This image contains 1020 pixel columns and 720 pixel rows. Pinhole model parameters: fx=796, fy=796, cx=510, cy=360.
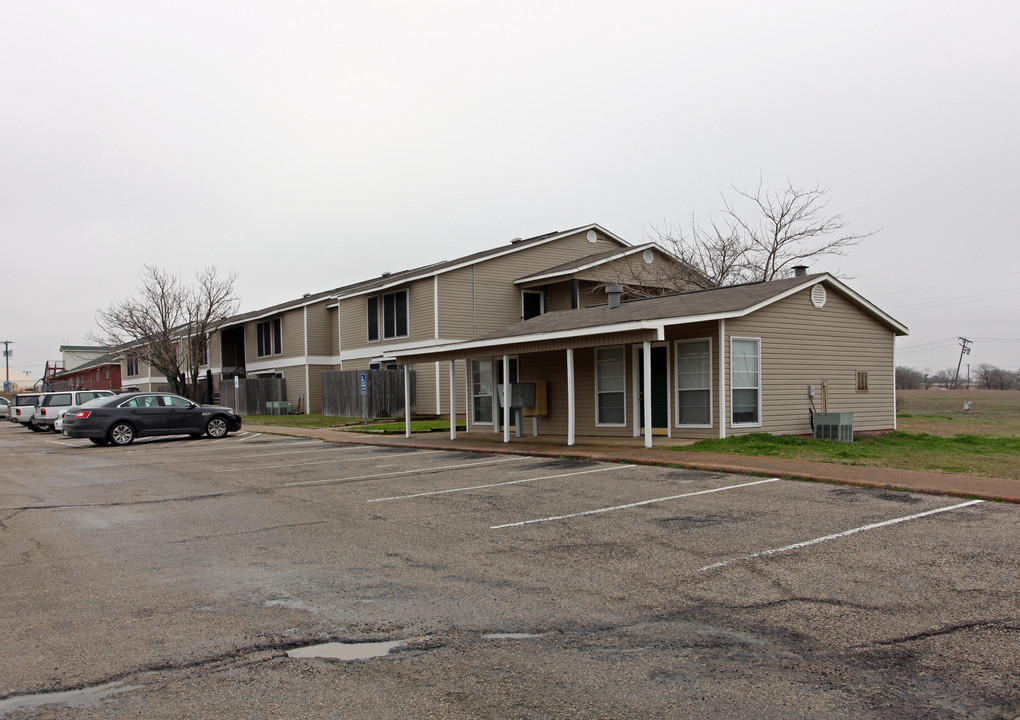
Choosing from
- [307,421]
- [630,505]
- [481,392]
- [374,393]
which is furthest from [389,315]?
[630,505]

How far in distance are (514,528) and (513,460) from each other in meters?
6.95

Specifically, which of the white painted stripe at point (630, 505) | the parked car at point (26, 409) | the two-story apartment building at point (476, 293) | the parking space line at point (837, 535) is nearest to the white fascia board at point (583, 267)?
the two-story apartment building at point (476, 293)

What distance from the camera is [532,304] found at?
32188 mm

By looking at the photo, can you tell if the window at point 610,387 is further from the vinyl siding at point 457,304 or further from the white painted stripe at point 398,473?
the vinyl siding at point 457,304

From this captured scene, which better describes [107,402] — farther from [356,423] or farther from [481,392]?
[481,392]

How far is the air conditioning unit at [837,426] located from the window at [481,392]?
9.16 metres

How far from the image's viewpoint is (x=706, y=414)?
56.5 feet

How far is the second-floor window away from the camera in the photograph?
31484 millimetres

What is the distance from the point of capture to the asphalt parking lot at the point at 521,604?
13.6 ft

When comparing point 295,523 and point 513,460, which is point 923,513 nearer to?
point 295,523

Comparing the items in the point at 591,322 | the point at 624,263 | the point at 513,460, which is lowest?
the point at 513,460

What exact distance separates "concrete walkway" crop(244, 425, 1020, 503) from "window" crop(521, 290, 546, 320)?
33.0 feet

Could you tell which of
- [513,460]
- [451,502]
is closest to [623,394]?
[513,460]

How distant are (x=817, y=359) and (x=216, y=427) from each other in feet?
56.9
